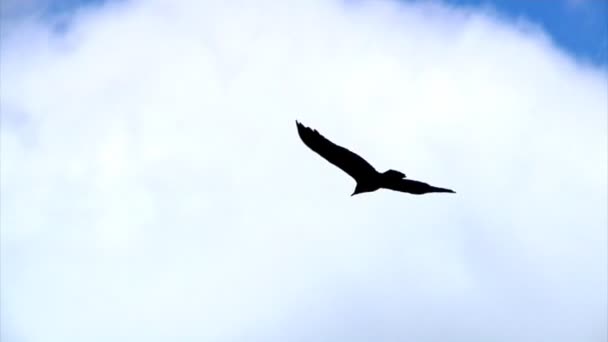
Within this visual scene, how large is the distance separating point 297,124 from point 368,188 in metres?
3.50

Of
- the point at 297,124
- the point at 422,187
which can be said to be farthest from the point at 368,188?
the point at 297,124

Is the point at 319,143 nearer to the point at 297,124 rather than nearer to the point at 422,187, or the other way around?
the point at 297,124

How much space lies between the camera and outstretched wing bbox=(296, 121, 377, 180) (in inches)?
870

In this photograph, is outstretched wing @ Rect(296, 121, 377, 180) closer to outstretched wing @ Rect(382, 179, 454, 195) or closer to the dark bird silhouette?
the dark bird silhouette

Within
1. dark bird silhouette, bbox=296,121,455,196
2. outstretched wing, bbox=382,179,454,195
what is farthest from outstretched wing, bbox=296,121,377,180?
outstretched wing, bbox=382,179,454,195

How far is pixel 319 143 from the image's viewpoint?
22.4m

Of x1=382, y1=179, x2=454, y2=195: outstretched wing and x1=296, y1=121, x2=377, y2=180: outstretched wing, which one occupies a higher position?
x1=296, y1=121, x2=377, y2=180: outstretched wing

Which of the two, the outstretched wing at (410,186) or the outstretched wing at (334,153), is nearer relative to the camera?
the outstretched wing at (334,153)

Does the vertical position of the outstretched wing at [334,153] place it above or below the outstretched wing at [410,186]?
above

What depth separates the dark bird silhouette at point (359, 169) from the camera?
22.1m

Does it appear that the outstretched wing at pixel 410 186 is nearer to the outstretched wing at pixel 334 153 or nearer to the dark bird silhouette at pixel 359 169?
the dark bird silhouette at pixel 359 169

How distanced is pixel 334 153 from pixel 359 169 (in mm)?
1008

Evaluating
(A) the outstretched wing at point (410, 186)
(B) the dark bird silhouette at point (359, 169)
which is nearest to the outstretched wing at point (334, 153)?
(B) the dark bird silhouette at point (359, 169)

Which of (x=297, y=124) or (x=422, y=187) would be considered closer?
(x=297, y=124)
